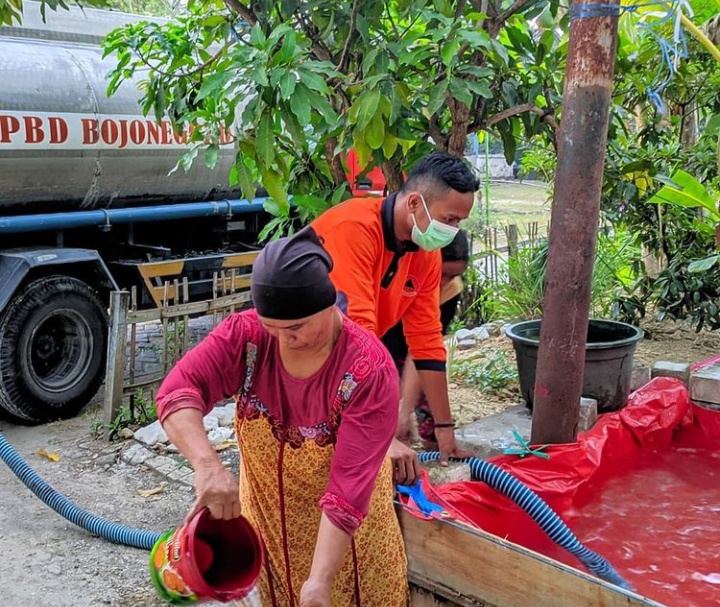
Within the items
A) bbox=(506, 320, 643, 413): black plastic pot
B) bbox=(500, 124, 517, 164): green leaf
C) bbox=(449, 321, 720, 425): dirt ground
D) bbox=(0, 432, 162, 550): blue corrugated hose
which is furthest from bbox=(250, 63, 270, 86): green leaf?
bbox=(449, 321, 720, 425): dirt ground

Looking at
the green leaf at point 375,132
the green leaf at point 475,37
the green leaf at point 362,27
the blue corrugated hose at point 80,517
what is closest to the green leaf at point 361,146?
the green leaf at point 375,132

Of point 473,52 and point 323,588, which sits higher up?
point 473,52

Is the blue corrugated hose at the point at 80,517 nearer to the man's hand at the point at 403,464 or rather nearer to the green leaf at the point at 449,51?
the man's hand at the point at 403,464

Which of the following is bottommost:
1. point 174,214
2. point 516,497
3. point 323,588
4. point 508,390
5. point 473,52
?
point 508,390

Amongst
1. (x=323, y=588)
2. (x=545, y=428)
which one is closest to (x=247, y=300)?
(x=545, y=428)

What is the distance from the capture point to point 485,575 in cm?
260

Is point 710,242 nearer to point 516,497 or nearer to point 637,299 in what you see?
point 637,299

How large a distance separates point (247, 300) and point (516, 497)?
3783 millimetres

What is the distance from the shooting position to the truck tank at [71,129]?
5656 mm

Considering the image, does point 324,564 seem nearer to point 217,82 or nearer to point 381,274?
point 381,274

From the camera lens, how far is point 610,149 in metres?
4.52

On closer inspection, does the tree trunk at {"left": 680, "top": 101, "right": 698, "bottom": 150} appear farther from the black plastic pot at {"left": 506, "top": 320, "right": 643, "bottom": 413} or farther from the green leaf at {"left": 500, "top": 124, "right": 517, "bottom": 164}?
the green leaf at {"left": 500, "top": 124, "right": 517, "bottom": 164}

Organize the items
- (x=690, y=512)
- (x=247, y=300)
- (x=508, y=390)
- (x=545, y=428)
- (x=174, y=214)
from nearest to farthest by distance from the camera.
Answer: (x=545, y=428) → (x=690, y=512) → (x=508, y=390) → (x=247, y=300) → (x=174, y=214)

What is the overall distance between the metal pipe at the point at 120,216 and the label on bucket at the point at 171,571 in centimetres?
402
